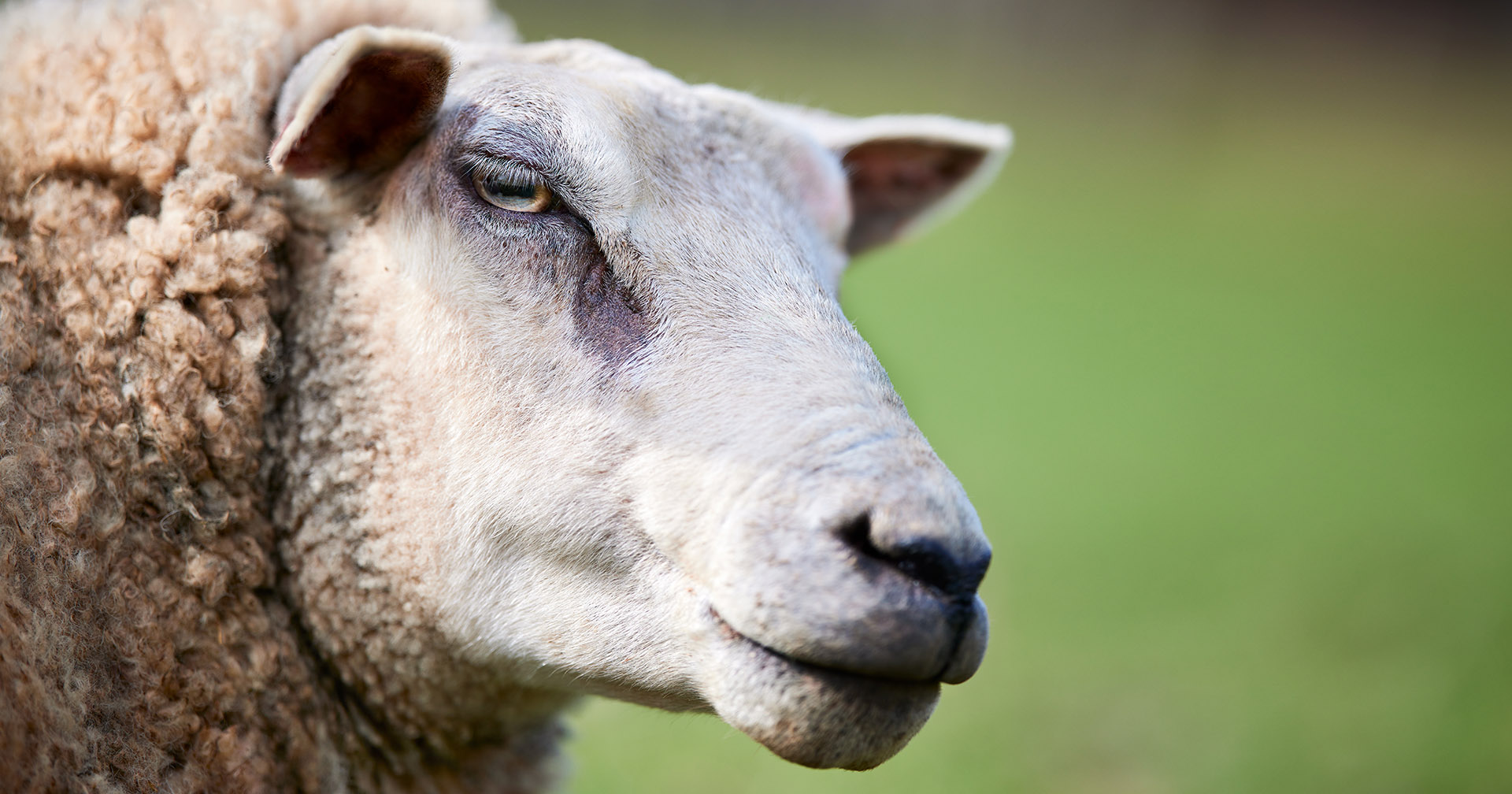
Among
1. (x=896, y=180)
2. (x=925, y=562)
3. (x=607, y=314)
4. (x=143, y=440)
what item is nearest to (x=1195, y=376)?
(x=896, y=180)

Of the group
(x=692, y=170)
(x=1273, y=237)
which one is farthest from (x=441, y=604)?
(x=1273, y=237)

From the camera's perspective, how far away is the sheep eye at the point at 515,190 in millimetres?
2275

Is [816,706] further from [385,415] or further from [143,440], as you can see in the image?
[143,440]

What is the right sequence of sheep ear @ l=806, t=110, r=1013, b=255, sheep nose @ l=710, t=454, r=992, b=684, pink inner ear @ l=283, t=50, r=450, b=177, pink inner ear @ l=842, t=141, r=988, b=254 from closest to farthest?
sheep nose @ l=710, t=454, r=992, b=684 < pink inner ear @ l=283, t=50, r=450, b=177 < sheep ear @ l=806, t=110, r=1013, b=255 < pink inner ear @ l=842, t=141, r=988, b=254

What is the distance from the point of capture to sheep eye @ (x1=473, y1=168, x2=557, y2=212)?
7.47ft

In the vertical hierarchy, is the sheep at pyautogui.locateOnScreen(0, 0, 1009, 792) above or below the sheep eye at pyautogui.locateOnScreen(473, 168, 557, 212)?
below

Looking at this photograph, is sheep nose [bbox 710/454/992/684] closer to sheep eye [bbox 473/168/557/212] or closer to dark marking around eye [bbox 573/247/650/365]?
dark marking around eye [bbox 573/247/650/365]

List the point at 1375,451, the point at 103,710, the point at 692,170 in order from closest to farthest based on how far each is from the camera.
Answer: the point at 103,710 < the point at 692,170 < the point at 1375,451

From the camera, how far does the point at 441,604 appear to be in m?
2.23

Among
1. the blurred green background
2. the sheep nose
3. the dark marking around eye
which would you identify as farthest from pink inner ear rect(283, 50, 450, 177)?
the blurred green background

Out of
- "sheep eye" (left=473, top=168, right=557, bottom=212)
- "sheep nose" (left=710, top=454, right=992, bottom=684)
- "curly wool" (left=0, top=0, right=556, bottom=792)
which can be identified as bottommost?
"curly wool" (left=0, top=0, right=556, bottom=792)

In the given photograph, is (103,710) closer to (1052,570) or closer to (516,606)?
(516,606)

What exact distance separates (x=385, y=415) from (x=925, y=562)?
113cm

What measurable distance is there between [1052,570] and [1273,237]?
13835 mm
